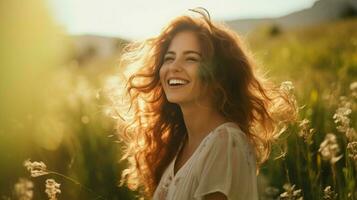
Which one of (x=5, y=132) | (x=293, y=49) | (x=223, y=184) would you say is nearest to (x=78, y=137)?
(x=5, y=132)

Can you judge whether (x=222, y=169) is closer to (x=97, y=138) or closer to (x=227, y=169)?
(x=227, y=169)

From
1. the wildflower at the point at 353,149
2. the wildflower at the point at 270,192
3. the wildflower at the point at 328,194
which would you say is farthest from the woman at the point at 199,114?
the wildflower at the point at 353,149

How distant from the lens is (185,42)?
333 centimetres

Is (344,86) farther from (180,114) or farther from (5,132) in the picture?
(5,132)

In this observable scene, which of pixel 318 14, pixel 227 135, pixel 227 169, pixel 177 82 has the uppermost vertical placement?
pixel 318 14

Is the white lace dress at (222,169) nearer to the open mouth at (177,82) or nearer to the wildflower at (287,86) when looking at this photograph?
the open mouth at (177,82)

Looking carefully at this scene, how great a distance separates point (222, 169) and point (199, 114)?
1.75ft

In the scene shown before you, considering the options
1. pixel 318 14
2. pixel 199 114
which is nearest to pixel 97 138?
pixel 199 114

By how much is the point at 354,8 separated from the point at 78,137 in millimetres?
29266

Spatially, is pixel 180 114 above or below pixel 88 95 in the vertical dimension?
below

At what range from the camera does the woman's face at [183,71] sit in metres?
3.16

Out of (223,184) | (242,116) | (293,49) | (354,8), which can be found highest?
(354,8)

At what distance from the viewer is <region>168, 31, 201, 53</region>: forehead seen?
3283mm

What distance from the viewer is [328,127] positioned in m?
4.16
